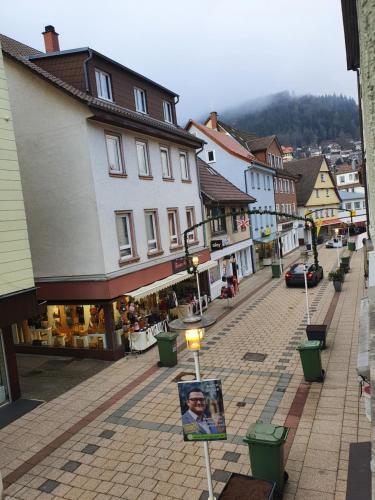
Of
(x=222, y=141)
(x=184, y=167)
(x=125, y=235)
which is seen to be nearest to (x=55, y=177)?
(x=125, y=235)

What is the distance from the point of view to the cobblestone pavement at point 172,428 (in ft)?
24.3

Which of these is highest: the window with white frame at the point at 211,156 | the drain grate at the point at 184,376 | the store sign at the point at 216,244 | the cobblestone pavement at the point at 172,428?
the window with white frame at the point at 211,156

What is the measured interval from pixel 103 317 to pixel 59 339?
209 cm

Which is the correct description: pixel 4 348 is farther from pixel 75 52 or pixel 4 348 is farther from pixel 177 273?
pixel 75 52

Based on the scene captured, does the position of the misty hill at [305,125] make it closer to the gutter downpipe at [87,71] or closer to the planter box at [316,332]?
the gutter downpipe at [87,71]

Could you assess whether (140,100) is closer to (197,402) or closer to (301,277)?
(301,277)

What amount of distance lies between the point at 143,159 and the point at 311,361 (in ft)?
36.0

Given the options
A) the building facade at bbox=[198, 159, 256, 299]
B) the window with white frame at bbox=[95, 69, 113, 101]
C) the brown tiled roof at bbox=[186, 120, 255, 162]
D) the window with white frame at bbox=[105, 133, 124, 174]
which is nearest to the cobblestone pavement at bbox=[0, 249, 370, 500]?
the window with white frame at bbox=[105, 133, 124, 174]

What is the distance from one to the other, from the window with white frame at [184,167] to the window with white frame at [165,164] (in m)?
1.47

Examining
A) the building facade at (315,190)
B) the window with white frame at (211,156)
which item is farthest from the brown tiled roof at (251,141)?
the building facade at (315,190)

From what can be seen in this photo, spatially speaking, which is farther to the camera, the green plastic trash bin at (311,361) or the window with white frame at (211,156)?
the window with white frame at (211,156)

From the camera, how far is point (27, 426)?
10.1 meters

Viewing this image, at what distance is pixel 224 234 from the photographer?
26.2 metres

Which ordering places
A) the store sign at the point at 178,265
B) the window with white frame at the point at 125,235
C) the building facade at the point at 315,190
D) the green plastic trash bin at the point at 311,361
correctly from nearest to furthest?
the green plastic trash bin at the point at 311,361
the window with white frame at the point at 125,235
the store sign at the point at 178,265
the building facade at the point at 315,190
